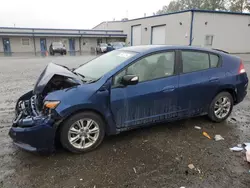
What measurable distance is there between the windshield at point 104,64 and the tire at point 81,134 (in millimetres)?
696

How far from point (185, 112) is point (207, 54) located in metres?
1.26

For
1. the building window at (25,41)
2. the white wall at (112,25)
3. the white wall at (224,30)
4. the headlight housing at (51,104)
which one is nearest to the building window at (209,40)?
the white wall at (224,30)

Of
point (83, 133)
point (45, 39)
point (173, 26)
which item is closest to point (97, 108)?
point (83, 133)

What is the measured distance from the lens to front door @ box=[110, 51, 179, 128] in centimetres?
329

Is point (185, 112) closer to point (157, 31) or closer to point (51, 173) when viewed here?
point (51, 173)

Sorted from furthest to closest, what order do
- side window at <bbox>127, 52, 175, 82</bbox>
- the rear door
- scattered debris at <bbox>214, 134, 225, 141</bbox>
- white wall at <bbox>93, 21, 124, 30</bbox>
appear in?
white wall at <bbox>93, 21, 124, 30</bbox>
the rear door
scattered debris at <bbox>214, 134, 225, 141</bbox>
side window at <bbox>127, 52, 175, 82</bbox>

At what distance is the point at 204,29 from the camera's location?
2402cm

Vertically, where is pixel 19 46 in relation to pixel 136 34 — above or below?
below

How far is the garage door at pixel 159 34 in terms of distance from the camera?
2775cm

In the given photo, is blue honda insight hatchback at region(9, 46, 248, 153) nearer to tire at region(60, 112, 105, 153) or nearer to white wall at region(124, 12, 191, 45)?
tire at region(60, 112, 105, 153)

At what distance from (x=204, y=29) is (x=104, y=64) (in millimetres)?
23382

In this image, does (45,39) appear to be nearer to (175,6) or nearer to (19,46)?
(19,46)

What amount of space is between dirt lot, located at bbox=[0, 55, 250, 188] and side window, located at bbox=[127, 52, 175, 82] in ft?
3.63

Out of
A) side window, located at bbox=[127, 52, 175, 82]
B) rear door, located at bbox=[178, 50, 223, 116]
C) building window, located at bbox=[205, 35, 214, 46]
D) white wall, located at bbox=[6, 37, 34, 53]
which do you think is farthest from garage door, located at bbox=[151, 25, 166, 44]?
side window, located at bbox=[127, 52, 175, 82]
